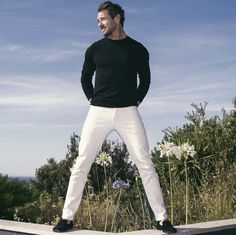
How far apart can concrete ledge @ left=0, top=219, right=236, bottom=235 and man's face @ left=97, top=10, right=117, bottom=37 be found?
7.62 feet

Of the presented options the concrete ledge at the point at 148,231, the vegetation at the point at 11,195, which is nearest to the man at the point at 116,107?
the concrete ledge at the point at 148,231

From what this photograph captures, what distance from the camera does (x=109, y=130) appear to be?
688 cm

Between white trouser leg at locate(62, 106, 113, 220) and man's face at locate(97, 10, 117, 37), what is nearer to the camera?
white trouser leg at locate(62, 106, 113, 220)

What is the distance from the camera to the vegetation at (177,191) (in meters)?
9.48

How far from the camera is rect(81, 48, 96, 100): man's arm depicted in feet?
23.6

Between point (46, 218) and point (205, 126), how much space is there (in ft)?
19.8

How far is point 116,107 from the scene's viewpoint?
685 centimetres

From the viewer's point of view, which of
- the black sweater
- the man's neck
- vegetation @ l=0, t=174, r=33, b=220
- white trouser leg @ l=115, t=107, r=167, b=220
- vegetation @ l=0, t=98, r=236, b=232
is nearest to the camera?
white trouser leg @ l=115, t=107, r=167, b=220

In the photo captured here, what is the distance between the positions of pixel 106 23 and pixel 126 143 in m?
1.38

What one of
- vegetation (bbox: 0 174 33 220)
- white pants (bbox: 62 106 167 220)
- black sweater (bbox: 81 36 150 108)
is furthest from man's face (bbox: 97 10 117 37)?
vegetation (bbox: 0 174 33 220)

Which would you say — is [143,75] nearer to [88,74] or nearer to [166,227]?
[88,74]

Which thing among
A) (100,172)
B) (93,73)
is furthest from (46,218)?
(100,172)

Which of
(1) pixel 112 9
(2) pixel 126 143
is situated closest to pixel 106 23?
(1) pixel 112 9

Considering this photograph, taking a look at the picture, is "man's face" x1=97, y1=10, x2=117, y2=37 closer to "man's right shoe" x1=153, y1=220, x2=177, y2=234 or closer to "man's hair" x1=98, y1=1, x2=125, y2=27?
"man's hair" x1=98, y1=1, x2=125, y2=27
